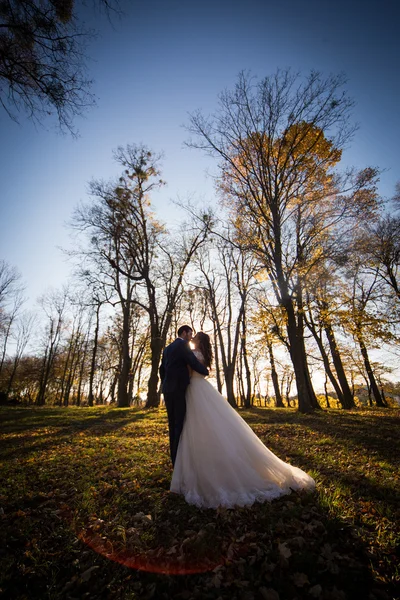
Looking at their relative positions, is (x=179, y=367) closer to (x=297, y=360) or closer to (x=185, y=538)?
(x=185, y=538)

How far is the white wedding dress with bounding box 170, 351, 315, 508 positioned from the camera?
3.70m

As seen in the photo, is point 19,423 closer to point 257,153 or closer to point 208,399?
point 208,399

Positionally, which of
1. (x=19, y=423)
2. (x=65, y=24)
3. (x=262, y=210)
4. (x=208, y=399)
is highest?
(x=262, y=210)

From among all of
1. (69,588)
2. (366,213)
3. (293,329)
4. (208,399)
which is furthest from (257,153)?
(69,588)

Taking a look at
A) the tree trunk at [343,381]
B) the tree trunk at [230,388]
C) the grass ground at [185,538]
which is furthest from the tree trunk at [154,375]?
the grass ground at [185,538]

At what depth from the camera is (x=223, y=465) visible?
3.87 metres

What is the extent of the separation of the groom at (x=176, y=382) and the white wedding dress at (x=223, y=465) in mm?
204

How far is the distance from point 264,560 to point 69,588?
5.99ft

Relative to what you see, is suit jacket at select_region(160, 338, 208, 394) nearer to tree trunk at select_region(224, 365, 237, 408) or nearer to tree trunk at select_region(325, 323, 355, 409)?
tree trunk at select_region(325, 323, 355, 409)

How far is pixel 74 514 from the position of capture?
3566 mm

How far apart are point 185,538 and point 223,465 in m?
1.06

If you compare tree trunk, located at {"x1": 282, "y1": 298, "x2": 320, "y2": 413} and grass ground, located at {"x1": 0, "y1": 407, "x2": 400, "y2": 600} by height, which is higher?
tree trunk, located at {"x1": 282, "y1": 298, "x2": 320, "y2": 413}

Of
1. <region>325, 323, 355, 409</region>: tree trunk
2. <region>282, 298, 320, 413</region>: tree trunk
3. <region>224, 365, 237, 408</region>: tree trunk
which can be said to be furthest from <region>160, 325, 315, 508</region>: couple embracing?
Result: <region>224, 365, 237, 408</region>: tree trunk

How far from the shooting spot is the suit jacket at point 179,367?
4617 mm
